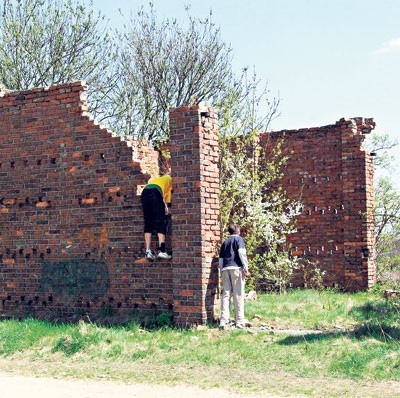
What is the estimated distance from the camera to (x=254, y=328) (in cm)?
1075

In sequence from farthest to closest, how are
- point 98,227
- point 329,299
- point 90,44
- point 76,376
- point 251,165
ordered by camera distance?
point 90,44 < point 251,165 < point 329,299 < point 98,227 < point 76,376

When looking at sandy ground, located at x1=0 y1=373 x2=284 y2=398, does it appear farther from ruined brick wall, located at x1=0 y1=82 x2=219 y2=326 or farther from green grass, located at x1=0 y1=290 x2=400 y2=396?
ruined brick wall, located at x1=0 y1=82 x2=219 y2=326

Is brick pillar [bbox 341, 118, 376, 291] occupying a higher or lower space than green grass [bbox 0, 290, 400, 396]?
higher

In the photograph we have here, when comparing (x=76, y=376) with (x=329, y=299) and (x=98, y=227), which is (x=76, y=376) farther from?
(x=329, y=299)

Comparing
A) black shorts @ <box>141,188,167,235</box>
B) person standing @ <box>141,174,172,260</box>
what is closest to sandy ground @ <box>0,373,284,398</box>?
A: person standing @ <box>141,174,172,260</box>

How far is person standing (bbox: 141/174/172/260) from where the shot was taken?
11125 millimetres

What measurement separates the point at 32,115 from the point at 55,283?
2918mm

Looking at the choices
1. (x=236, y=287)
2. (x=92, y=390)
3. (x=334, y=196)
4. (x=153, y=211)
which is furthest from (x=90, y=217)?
(x=334, y=196)

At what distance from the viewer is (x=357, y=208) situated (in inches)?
634

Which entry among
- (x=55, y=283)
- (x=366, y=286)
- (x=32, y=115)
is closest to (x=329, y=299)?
(x=366, y=286)

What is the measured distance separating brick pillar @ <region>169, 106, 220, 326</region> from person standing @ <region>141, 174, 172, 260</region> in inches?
10.4

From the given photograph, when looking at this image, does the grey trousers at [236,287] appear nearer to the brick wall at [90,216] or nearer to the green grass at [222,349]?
the brick wall at [90,216]

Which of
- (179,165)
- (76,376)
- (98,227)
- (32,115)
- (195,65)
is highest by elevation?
(195,65)

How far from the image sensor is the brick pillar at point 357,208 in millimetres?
15969
